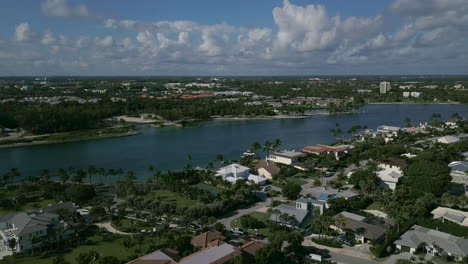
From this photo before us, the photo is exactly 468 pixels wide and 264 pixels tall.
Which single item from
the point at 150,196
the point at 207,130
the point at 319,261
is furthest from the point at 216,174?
the point at 207,130

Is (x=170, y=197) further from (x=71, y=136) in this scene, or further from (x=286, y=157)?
(x=71, y=136)

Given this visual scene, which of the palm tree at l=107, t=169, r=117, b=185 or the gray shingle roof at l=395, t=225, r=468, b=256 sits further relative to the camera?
the palm tree at l=107, t=169, r=117, b=185

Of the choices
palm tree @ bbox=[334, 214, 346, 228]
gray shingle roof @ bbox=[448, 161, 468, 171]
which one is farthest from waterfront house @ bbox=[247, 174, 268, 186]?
gray shingle roof @ bbox=[448, 161, 468, 171]

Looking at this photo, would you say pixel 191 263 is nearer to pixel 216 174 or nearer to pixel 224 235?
pixel 224 235

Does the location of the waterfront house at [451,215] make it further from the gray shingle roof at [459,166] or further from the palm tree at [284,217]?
the palm tree at [284,217]

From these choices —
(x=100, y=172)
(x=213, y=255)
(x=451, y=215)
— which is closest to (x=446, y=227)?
(x=451, y=215)

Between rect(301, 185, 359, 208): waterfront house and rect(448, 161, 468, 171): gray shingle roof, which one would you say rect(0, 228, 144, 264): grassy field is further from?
rect(448, 161, 468, 171): gray shingle roof
